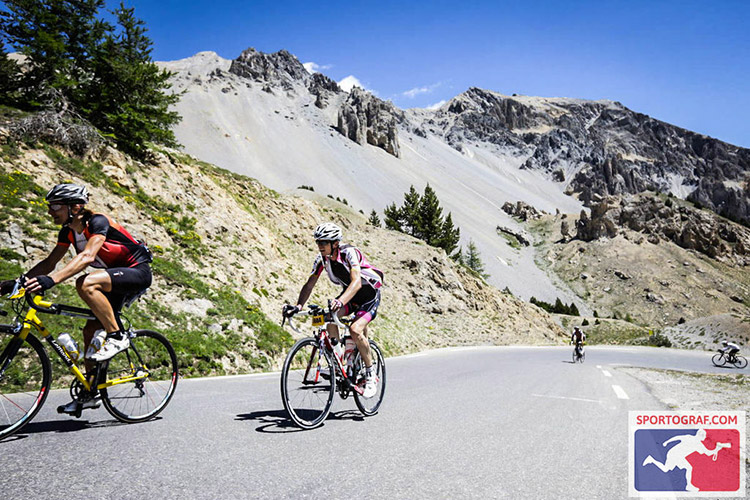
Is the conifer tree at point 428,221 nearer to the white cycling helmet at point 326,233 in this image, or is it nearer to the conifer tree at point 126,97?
the conifer tree at point 126,97

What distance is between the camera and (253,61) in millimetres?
156250

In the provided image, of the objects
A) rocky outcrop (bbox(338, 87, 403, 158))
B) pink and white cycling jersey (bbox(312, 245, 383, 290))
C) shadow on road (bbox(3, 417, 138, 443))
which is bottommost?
shadow on road (bbox(3, 417, 138, 443))

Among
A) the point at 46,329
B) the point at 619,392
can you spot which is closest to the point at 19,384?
the point at 46,329

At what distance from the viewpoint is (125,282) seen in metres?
4.53

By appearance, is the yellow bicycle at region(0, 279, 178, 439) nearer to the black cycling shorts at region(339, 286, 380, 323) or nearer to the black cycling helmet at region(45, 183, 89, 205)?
the black cycling helmet at region(45, 183, 89, 205)

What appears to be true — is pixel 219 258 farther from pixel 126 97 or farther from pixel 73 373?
pixel 73 373

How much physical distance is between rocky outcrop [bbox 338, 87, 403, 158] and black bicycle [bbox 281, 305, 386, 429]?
128 meters

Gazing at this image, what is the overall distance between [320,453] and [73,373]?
2676mm

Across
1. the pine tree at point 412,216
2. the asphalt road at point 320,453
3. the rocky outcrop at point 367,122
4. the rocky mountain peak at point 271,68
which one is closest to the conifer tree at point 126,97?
the asphalt road at point 320,453

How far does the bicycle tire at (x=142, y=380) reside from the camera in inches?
184

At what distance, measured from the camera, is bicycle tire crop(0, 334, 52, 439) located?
12.8 ft

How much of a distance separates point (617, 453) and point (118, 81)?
74.0 ft

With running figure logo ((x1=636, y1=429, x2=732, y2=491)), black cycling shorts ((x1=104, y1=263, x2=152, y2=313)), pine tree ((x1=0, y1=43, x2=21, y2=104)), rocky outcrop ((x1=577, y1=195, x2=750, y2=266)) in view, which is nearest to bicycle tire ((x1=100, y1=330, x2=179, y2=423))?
black cycling shorts ((x1=104, y1=263, x2=152, y2=313))

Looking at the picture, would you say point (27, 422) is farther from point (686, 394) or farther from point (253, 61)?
point (253, 61)
